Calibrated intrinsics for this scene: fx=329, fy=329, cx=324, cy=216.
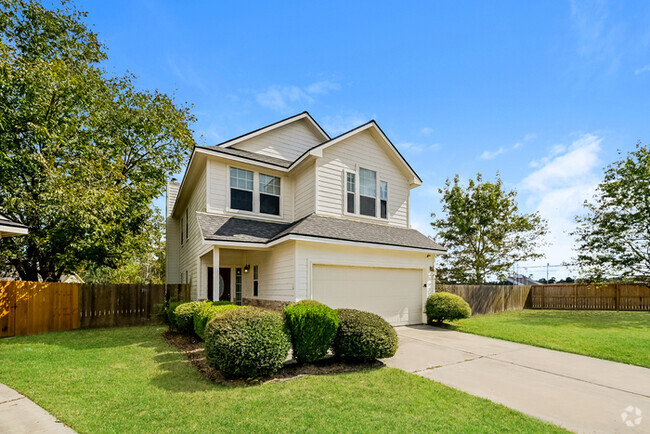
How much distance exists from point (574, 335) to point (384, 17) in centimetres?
1162

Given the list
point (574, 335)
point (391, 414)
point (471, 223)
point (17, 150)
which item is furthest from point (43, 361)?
point (471, 223)

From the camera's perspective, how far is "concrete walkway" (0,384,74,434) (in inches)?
156

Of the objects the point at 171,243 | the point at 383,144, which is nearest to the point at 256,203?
the point at 383,144

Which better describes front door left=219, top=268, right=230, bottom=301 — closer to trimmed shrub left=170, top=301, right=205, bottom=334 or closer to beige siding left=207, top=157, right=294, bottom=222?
beige siding left=207, top=157, right=294, bottom=222

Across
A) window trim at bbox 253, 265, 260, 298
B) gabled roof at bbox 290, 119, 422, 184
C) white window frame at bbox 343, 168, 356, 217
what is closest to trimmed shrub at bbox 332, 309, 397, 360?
white window frame at bbox 343, 168, 356, 217

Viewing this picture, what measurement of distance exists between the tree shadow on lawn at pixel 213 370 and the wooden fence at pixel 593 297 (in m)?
19.0

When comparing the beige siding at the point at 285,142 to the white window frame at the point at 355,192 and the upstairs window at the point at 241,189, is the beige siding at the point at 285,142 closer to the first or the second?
the upstairs window at the point at 241,189

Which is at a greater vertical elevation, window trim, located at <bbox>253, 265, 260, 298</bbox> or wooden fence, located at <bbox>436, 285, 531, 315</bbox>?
window trim, located at <bbox>253, 265, 260, 298</bbox>

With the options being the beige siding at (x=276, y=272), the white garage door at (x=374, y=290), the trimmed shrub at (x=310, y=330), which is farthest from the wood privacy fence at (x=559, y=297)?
the trimmed shrub at (x=310, y=330)

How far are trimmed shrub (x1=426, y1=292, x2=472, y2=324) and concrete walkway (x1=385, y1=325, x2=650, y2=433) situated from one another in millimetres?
2519

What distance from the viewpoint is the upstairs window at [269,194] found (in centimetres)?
1245

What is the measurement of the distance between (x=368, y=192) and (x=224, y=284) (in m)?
7.46

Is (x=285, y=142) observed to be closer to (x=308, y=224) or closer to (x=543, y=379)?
(x=308, y=224)

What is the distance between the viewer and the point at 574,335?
10344mm
